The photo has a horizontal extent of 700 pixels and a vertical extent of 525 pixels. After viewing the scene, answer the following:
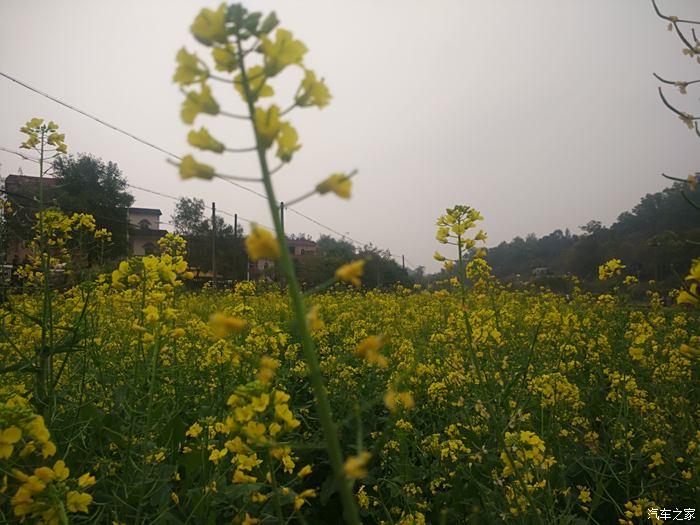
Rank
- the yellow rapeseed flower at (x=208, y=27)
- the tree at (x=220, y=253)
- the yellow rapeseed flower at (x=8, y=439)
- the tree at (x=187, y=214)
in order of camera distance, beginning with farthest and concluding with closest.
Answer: the tree at (x=187, y=214) < the tree at (x=220, y=253) < the yellow rapeseed flower at (x=8, y=439) < the yellow rapeseed flower at (x=208, y=27)

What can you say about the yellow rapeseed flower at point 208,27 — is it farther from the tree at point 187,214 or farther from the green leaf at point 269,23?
the tree at point 187,214

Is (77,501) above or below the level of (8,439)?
below

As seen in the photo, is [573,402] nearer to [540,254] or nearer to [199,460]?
[199,460]

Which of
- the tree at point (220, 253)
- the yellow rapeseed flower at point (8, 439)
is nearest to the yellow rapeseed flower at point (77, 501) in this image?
the yellow rapeseed flower at point (8, 439)

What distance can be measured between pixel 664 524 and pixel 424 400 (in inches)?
74.4

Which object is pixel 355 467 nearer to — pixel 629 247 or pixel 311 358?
pixel 311 358


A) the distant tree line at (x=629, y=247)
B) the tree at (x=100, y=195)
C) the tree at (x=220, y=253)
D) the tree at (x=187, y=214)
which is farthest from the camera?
the tree at (x=187, y=214)

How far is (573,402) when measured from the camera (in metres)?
3.13

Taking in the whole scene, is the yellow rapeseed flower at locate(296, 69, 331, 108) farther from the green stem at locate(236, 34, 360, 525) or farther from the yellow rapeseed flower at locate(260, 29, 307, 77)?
the green stem at locate(236, 34, 360, 525)

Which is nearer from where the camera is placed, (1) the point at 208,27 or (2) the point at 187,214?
(1) the point at 208,27

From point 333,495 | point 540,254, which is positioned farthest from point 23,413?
point 540,254

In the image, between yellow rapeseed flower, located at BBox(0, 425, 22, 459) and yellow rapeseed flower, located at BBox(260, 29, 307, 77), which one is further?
yellow rapeseed flower, located at BBox(0, 425, 22, 459)

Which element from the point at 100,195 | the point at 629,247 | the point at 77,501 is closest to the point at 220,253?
the point at 100,195

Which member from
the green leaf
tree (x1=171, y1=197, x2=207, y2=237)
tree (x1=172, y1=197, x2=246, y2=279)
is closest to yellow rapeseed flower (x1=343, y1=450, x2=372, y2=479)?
the green leaf
